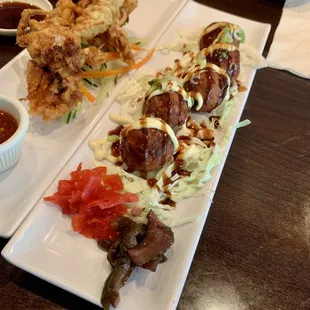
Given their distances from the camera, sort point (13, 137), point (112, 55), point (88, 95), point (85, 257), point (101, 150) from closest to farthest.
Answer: point (85, 257), point (13, 137), point (101, 150), point (88, 95), point (112, 55)

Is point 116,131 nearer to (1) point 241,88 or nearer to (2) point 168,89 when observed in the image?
(2) point 168,89

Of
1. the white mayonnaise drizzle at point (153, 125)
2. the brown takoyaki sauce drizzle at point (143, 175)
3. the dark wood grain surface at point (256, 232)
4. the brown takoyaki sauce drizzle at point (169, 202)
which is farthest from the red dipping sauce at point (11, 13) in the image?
the brown takoyaki sauce drizzle at point (169, 202)

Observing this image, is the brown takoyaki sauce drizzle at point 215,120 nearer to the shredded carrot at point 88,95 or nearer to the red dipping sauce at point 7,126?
the shredded carrot at point 88,95

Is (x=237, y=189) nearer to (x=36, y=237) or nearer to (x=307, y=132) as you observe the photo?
(x=307, y=132)

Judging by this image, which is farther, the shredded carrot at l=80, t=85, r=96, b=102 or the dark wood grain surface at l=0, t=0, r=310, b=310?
the shredded carrot at l=80, t=85, r=96, b=102

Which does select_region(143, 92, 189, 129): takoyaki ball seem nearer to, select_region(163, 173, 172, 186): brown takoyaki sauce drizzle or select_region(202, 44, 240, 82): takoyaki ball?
select_region(163, 173, 172, 186): brown takoyaki sauce drizzle

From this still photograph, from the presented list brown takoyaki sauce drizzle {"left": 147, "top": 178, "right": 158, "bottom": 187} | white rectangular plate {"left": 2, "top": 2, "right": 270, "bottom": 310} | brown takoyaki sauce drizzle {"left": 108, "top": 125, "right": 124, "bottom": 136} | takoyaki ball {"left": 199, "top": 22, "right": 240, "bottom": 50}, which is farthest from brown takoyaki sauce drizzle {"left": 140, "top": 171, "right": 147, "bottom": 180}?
takoyaki ball {"left": 199, "top": 22, "right": 240, "bottom": 50}

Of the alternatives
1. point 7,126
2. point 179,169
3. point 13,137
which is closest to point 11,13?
point 7,126

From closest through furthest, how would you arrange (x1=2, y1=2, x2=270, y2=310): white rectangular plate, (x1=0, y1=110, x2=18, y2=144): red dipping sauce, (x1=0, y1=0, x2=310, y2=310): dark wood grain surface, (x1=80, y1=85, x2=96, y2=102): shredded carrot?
(x1=2, y1=2, x2=270, y2=310): white rectangular plate, (x1=0, y1=0, x2=310, y2=310): dark wood grain surface, (x1=0, y1=110, x2=18, y2=144): red dipping sauce, (x1=80, y1=85, x2=96, y2=102): shredded carrot
